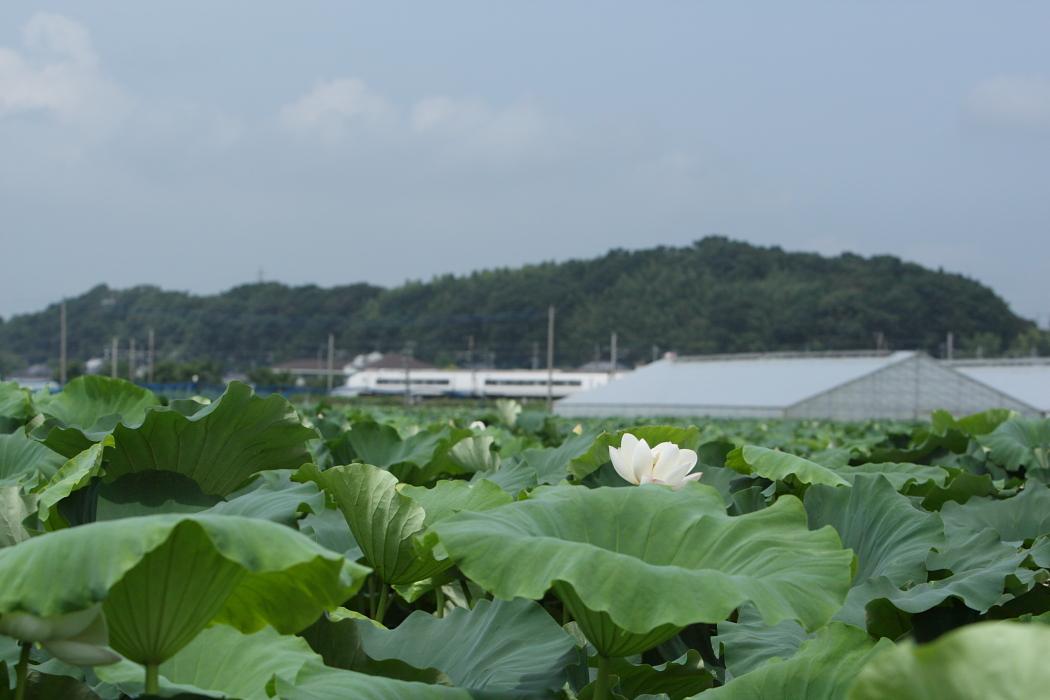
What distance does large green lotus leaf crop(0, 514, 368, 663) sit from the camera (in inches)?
22.2

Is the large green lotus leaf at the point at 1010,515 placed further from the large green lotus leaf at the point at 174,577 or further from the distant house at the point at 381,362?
the distant house at the point at 381,362

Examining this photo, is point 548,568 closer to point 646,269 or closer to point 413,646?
point 413,646

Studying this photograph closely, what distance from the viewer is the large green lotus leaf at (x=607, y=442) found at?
68.4 inches

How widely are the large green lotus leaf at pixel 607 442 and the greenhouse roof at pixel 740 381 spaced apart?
70.3ft

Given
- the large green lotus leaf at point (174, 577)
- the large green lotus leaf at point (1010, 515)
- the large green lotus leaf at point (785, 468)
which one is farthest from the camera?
the large green lotus leaf at point (1010, 515)

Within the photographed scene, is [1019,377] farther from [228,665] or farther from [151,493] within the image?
[228,665]

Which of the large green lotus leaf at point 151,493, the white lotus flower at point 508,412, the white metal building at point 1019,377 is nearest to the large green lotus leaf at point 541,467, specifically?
the large green lotus leaf at point 151,493

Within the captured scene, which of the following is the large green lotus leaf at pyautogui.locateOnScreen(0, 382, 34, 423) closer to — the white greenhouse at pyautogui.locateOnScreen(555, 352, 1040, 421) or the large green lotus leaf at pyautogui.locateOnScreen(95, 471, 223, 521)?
the large green lotus leaf at pyautogui.locateOnScreen(95, 471, 223, 521)

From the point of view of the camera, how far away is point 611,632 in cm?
77

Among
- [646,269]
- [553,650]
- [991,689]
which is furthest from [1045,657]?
[646,269]

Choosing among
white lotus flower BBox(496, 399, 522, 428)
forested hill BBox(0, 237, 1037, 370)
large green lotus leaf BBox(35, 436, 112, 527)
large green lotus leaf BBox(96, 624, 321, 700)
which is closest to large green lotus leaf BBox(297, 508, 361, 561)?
large green lotus leaf BBox(35, 436, 112, 527)

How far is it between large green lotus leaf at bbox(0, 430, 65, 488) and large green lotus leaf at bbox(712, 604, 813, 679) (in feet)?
3.17

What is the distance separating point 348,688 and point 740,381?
83.9 ft

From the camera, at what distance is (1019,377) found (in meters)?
26.8
